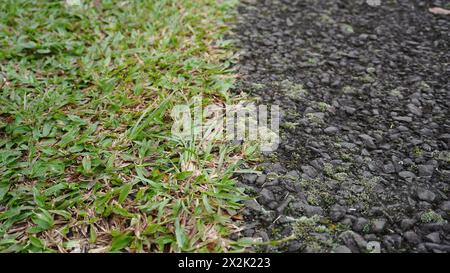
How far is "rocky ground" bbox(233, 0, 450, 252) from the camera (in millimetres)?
1972

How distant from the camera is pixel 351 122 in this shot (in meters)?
2.61

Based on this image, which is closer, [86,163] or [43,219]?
[43,219]

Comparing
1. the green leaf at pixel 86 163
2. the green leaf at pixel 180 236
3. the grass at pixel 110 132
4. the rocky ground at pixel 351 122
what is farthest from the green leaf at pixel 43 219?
the rocky ground at pixel 351 122

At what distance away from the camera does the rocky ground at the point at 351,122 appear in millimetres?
1972

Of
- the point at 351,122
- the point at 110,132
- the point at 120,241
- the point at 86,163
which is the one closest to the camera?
the point at 120,241

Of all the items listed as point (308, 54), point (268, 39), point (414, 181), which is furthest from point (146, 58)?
point (414, 181)

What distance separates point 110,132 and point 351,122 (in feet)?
4.83

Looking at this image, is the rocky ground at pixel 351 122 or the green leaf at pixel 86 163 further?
the green leaf at pixel 86 163

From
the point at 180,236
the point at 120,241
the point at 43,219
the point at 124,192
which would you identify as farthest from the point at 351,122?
the point at 43,219

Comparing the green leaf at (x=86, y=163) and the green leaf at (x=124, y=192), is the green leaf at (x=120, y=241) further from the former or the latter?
the green leaf at (x=86, y=163)

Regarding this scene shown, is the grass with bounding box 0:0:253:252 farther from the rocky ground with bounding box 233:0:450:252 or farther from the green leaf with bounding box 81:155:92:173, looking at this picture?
the rocky ground with bounding box 233:0:450:252

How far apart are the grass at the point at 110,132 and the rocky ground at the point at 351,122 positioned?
0.84ft

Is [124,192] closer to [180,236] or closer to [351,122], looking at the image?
[180,236]

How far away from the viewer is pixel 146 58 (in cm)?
314
